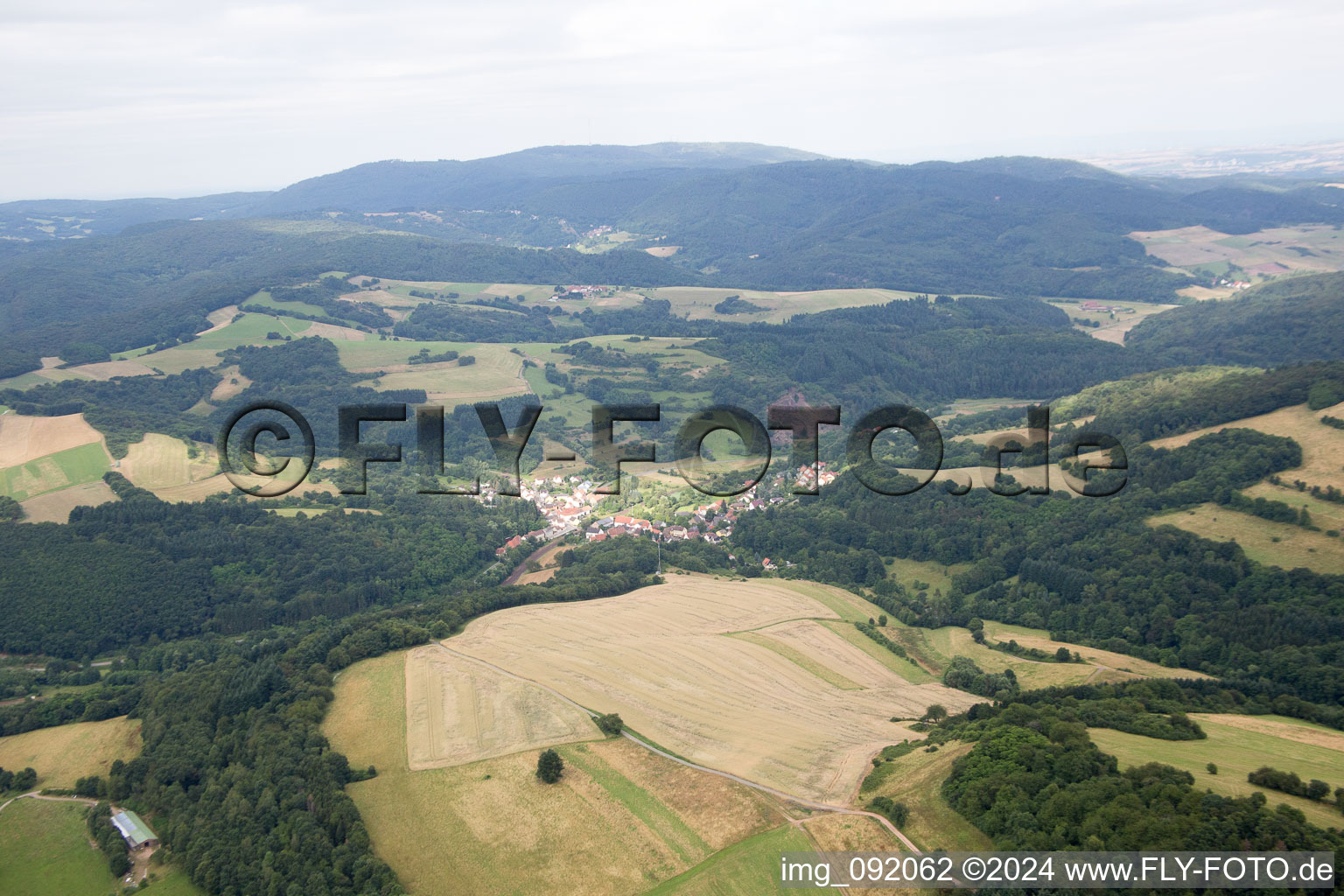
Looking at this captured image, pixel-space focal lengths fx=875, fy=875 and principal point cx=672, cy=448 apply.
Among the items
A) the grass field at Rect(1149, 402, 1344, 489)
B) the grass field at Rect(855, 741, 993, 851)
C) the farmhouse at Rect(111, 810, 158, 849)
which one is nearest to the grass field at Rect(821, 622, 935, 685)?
the grass field at Rect(855, 741, 993, 851)

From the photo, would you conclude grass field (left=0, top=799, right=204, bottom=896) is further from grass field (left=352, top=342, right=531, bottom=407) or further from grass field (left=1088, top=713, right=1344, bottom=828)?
grass field (left=352, top=342, right=531, bottom=407)

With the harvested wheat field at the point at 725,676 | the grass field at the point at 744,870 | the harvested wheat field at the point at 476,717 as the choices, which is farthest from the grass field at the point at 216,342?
the grass field at the point at 744,870

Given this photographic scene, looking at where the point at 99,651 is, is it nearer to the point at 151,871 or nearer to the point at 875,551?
the point at 151,871

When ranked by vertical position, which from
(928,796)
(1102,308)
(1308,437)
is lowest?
(928,796)

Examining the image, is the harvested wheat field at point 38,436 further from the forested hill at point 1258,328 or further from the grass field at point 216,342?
the forested hill at point 1258,328

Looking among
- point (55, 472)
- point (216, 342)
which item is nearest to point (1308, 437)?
point (55, 472)

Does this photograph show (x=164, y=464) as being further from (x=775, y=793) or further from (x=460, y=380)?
(x=775, y=793)
